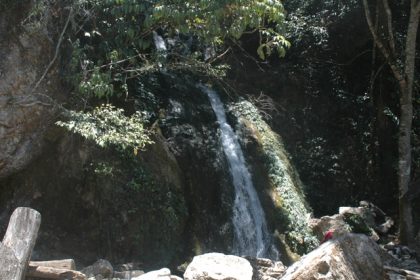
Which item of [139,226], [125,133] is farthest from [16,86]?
[139,226]

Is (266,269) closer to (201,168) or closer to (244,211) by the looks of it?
(244,211)

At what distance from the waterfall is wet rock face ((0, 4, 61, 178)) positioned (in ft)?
13.2

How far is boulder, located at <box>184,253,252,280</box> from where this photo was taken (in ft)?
22.5

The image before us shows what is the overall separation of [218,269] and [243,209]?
12.6 feet

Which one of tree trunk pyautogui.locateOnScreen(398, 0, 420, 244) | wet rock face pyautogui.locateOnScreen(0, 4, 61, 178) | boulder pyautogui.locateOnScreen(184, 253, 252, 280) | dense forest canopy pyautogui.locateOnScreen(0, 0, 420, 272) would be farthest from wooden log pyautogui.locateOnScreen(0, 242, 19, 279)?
tree trunk pyautogui.locateOnScreen(398, 0, 420, 244)

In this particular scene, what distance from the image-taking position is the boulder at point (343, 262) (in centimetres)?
612

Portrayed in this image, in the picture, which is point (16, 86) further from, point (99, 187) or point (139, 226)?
point (139, 226)

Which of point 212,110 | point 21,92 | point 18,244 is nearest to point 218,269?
point 18,244

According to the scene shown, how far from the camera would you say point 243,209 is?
1073 cm

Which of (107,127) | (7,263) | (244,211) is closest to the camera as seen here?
(7,263)

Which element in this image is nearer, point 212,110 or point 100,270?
point 100,270

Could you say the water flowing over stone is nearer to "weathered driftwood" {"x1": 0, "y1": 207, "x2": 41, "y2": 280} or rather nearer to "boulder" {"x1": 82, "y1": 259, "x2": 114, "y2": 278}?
"boulder" {"x1": 82, "y1": 259, "x2": 114, "y2": 278}

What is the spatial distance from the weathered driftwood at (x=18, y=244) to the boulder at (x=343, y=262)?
309 centimetres

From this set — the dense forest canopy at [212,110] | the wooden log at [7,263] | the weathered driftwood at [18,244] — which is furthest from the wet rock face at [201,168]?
the wooden log at [7,263]
